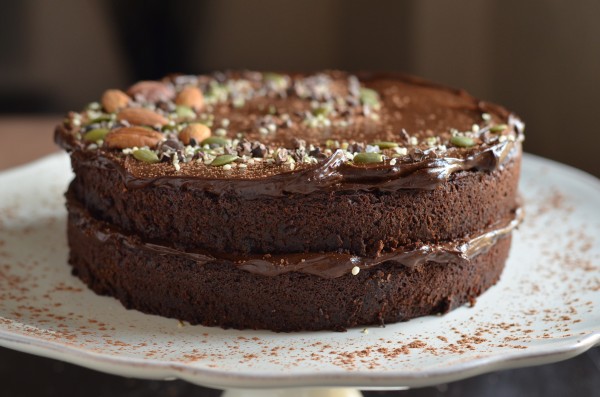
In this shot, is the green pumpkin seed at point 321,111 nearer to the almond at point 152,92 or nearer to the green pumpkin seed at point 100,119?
the almond at point 152,92

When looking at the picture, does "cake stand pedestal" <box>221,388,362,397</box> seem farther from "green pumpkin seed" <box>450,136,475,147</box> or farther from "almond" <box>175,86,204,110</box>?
"almond" <box>175,86,204,110</box>

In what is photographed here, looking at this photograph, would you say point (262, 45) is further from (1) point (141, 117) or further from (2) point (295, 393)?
(2) point (295, 393)

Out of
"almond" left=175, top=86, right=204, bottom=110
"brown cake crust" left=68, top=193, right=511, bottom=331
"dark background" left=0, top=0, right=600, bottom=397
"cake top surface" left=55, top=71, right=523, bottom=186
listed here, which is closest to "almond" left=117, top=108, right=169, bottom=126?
"cake top surface" left=55, top=71, right=523, bottom=186

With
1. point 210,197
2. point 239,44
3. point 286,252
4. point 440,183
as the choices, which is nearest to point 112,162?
point 210,197

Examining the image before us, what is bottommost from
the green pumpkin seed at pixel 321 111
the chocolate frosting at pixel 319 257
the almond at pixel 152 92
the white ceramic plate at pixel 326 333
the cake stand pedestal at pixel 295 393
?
the cake stand pedestal at pixel 295 393

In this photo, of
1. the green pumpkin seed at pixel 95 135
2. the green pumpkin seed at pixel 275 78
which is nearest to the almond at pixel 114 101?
the green pumpkin seed at pixel 95 135

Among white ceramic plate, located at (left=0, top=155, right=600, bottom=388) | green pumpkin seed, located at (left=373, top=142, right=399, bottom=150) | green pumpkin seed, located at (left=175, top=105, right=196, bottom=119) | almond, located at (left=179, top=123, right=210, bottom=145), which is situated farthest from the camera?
green pumpkin seed, located at (left=175, top=105, right=196, bottom=119)

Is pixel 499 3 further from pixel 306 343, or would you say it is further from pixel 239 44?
pixel 306 343

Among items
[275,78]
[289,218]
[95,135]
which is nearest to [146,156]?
[95,135]
